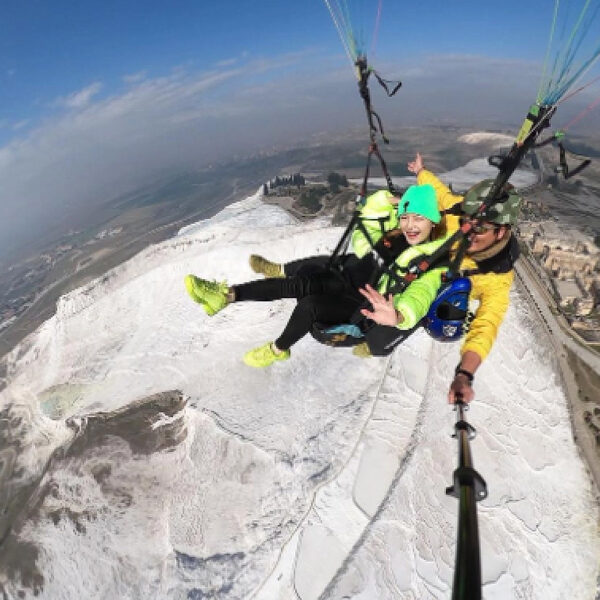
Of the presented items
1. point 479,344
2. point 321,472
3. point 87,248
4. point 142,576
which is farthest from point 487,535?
point 87,248

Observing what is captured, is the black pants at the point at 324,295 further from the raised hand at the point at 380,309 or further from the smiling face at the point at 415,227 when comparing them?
the raised hand at the point at 380,309

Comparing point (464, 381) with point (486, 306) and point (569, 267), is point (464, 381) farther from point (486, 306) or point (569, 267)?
point (569, 267)

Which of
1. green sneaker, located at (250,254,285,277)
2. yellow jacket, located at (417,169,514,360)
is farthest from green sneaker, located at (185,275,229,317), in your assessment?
yellow jacket, located at (417,169,514,360)

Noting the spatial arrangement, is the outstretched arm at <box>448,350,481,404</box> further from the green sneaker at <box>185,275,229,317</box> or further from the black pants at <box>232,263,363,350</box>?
the green sneaker at <box>185,275,229,317</box>

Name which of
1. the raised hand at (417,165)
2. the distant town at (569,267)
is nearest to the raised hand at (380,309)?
the raised hand at (417,165)

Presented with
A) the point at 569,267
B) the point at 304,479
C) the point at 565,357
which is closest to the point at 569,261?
the point at 569,267

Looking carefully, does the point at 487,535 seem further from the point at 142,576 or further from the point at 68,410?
the point at 68,410
